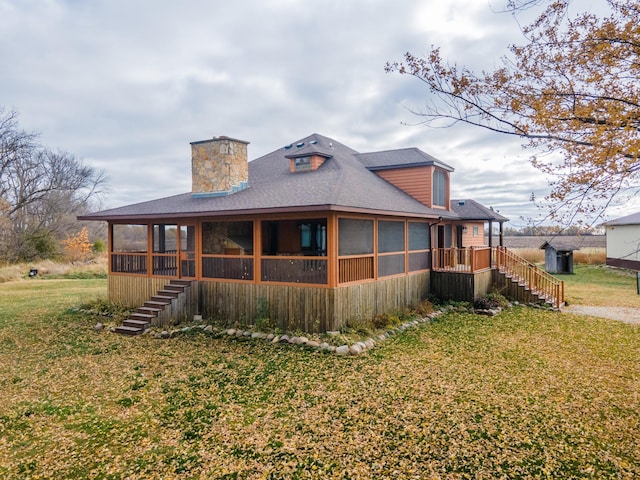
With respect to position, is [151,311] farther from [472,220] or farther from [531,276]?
[472,220]

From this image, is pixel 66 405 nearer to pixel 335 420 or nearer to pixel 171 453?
pixel 171 453

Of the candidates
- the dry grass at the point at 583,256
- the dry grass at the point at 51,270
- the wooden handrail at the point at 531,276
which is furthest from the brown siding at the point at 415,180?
the dry grass at the point at 51,270

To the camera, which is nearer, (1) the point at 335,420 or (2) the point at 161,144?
(1) the point at 335,420

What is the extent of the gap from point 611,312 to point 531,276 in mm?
2515

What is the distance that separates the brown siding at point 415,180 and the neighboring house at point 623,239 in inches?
664

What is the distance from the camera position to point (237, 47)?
11164mm

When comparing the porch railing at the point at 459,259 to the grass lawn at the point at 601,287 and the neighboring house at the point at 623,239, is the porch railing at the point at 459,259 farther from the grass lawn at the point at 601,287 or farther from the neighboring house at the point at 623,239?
the neighboring house at the point at 623,239

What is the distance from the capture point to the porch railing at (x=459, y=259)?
13.0m

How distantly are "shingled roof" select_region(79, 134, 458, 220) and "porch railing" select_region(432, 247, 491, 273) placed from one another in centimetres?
133

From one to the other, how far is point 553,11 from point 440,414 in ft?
17.3

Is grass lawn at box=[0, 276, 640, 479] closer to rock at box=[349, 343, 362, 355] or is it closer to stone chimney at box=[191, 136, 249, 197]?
rock at box=[349, 343, 362, 355]

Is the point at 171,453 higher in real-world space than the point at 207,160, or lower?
lower

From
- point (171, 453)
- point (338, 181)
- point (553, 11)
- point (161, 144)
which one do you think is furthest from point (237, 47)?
point (161, 144)

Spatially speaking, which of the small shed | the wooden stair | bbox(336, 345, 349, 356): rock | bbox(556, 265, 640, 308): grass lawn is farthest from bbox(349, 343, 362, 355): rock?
the small shed
